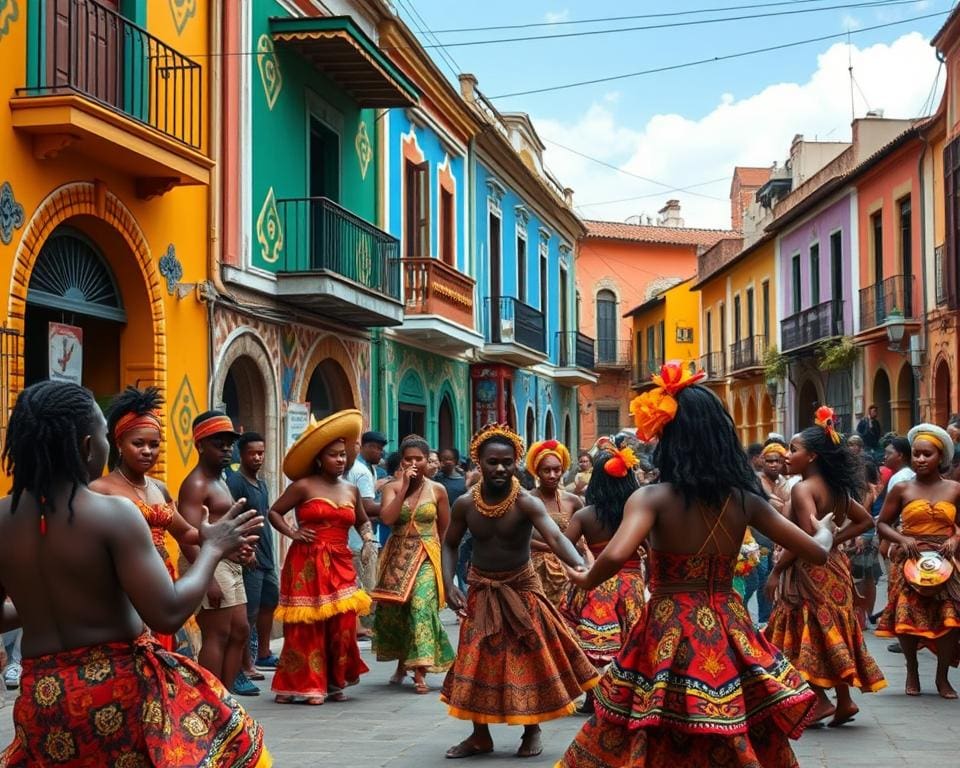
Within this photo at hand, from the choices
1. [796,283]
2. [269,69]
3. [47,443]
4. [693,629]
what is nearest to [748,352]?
[796,283]

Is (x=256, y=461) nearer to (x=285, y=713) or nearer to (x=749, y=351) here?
(x=285, y=713)

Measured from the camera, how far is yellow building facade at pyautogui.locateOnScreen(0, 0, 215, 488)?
10469 millimetres

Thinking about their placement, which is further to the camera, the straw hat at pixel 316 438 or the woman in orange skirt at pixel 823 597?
the straw hat at pixel 316 438

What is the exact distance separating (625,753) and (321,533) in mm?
4792

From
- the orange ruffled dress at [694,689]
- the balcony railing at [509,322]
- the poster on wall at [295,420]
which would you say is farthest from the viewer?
the balcony railing at [509,322]

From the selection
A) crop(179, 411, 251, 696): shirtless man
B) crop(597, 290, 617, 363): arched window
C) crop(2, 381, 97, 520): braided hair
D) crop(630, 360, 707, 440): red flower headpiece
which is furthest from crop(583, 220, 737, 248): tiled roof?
crop(2, 381, 97, 520): braided hair

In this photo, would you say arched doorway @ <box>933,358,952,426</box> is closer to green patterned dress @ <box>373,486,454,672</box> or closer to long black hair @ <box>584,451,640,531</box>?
green patterned dress @ <box>373,486,454,672</box>

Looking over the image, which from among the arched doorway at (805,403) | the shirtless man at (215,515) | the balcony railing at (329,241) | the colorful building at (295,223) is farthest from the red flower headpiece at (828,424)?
the arched doorway at (805,403)

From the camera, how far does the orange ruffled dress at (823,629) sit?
826cm

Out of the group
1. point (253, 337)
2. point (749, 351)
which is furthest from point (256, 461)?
point (749, 351)

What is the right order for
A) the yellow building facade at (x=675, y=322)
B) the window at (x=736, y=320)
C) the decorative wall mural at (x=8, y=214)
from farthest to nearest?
the yellow building facade at (x=675, y=322)
the window at (x=736, y=320)
the decorative wall mural at (x=8, y=214)

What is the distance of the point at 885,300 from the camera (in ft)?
98.0

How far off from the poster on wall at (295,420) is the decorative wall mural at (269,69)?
330cm

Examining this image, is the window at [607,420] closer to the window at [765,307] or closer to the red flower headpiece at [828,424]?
the window at [765,307]
